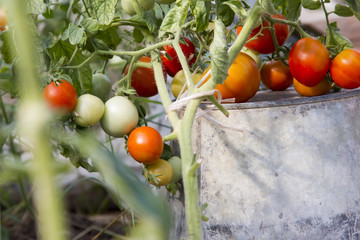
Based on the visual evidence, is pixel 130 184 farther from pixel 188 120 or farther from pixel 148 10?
pixel 148 10

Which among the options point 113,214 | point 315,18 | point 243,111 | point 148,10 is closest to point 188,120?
point 243,111

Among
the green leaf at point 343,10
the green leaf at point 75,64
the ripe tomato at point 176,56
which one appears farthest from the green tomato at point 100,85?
the green leaf at point 343,10

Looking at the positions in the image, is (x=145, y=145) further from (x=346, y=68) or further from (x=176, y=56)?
(x=346, y=68)

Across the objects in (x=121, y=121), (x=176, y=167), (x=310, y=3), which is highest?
(x=310, y=3)

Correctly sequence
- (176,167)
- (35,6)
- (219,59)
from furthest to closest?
(176,167)
(35,6)
(219,59)

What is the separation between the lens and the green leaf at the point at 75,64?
2.48 ft

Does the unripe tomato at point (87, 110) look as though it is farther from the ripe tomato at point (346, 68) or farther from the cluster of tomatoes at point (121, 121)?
the ripe tomato at point (346, 68)

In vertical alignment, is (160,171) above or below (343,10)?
below

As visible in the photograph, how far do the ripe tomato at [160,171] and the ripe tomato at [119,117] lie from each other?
0.07 metres

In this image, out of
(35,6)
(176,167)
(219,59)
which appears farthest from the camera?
(176,167)

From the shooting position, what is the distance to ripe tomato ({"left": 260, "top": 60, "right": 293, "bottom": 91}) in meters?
0.81

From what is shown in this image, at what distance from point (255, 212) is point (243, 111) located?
6.4 inches

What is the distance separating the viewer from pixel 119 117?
68 centimetres

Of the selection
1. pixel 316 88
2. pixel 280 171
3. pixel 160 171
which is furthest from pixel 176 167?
pixel 316 88
